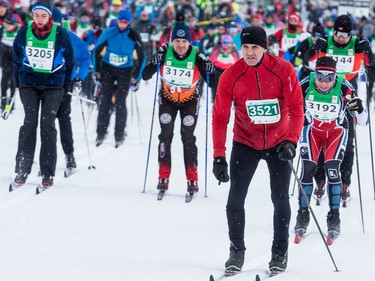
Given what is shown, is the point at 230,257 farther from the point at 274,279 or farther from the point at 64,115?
the point at 64,115

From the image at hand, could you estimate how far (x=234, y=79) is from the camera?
6.29m

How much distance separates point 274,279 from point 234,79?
1469mm

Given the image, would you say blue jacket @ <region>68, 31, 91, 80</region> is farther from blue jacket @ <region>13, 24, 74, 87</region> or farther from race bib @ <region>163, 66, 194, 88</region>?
race bib @ <region>163, 66, 194, 88</region>

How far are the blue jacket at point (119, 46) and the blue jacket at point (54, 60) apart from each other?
2.88 metres

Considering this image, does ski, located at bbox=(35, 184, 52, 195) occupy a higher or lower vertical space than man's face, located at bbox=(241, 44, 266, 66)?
lower

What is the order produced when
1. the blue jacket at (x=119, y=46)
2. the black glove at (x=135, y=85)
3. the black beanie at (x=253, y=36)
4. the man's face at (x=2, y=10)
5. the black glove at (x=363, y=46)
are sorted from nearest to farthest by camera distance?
the black beanie at (x=253, y=36)
the black glove at (x=363, y=46)
the black glove at (x=135, y=85)
the blue jacket at (x=119, y=46)
the man's face at (x=2, y=10)

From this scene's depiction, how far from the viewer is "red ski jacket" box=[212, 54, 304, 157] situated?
20.4ft

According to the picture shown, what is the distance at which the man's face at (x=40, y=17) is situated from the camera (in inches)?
361

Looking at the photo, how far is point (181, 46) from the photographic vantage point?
928cm

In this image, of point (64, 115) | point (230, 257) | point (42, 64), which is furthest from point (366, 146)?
point (230, 257)

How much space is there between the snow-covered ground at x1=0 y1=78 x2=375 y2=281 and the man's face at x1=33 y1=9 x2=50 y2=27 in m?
1.80

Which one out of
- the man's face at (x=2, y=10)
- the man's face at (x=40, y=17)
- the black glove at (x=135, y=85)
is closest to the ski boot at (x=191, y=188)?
the man's face at (x=40, y=17)

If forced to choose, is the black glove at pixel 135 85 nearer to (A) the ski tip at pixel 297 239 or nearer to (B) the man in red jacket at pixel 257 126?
(A) the ski tip at pixel 297 239

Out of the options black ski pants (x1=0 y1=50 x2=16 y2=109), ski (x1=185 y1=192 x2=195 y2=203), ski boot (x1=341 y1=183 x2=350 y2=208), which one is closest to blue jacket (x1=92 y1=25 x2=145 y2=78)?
ski (x1=185 y1=192 x2=195 y2=203)
